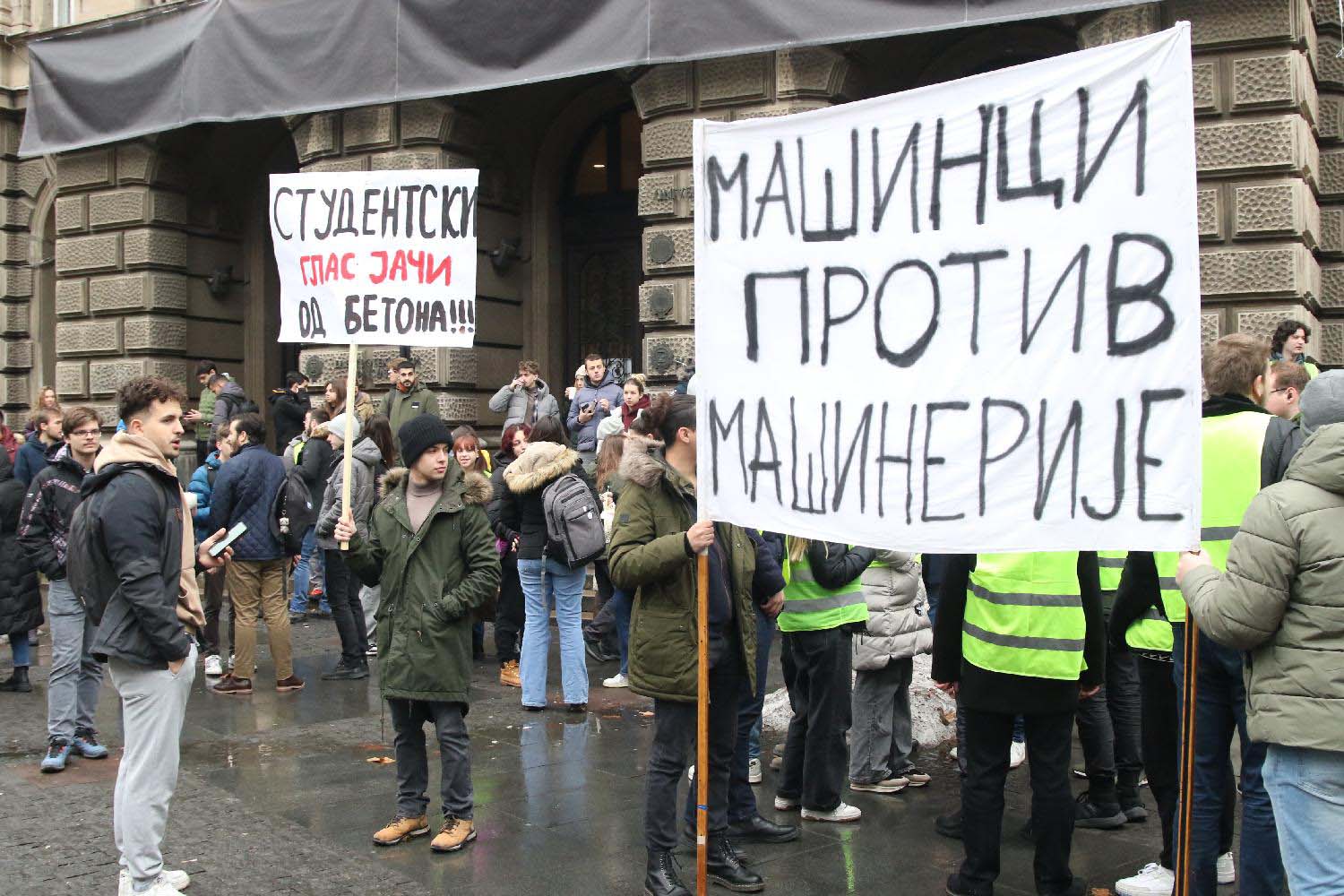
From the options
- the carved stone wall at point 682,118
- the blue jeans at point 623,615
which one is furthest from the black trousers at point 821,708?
the carved stone wall at point 682,118

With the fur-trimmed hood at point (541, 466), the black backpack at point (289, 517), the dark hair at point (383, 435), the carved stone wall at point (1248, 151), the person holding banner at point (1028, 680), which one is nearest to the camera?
the person holding banner at point (1028, 680)

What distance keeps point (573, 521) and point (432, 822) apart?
8.29ft

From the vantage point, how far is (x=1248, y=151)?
9.73m

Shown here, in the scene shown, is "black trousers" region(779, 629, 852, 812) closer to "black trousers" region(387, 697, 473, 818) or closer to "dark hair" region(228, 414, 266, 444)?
"black trousers" region(387, 697, 473, 818)

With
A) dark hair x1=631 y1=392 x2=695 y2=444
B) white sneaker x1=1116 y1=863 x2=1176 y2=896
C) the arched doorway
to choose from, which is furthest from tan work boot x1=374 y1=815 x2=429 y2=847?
the arched doorway

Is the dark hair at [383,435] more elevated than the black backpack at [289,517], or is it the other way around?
the dark hair at [383,435]

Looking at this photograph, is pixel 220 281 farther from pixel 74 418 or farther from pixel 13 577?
pixel 74 418

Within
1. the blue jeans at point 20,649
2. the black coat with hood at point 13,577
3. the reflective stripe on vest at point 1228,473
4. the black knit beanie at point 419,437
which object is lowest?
the blue jeans at point 20,649

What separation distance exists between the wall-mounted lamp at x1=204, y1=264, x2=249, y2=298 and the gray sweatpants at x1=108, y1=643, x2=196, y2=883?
1314 centimetres

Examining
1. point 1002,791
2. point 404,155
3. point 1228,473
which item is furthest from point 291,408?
point 1228,473

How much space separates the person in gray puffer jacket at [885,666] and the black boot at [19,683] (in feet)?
19.0

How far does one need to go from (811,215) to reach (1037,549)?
4.18 feet

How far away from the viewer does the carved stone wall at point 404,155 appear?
13516 mm

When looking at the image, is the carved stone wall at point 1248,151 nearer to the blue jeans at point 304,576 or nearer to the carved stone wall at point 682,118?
the carved stone wall at point 682,118
